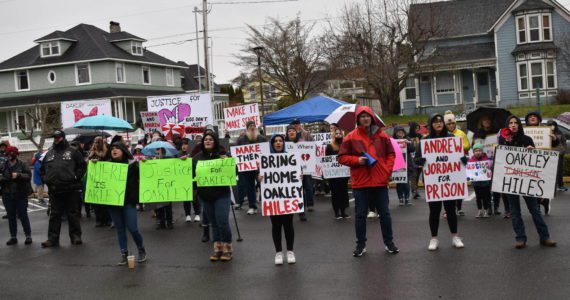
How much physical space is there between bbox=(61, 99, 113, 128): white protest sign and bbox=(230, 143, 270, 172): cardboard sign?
8213mm

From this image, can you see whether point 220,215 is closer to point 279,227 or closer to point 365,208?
point 279,227

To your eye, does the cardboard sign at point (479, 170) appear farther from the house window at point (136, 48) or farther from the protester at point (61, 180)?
the house window at point (136, 48)

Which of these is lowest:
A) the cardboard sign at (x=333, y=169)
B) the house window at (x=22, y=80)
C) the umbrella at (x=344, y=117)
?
the cardboard sign at (x=333, y=169)

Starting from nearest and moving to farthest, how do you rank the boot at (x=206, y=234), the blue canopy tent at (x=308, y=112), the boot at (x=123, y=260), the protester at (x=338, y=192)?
the boot at (x=123, y=260) < the boot at (x=206, y=234) < the protester at (x=338, y=192) < the blue canopy tent at (x=308, y=112)

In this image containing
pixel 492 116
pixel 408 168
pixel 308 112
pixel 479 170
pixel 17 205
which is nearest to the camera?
pixel 17 205

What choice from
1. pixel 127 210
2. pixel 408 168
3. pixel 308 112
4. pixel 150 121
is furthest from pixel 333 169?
pixel 150 121

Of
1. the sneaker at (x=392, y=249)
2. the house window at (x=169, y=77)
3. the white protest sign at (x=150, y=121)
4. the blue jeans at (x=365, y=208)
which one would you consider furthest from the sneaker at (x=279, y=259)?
the house window at (x=169, y=77)

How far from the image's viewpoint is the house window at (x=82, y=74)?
53438mm

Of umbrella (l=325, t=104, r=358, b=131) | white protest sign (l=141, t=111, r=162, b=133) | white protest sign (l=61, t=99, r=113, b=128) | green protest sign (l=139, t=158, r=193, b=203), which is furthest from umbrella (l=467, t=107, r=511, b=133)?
white protest sign (l=61, t=99, r=113, b=128)

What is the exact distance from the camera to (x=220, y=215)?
923cm

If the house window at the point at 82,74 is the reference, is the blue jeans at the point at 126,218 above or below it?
below

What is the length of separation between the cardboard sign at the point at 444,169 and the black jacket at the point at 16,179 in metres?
7.01

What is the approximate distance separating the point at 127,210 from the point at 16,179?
335cm

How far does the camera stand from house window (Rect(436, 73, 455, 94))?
4481cm
